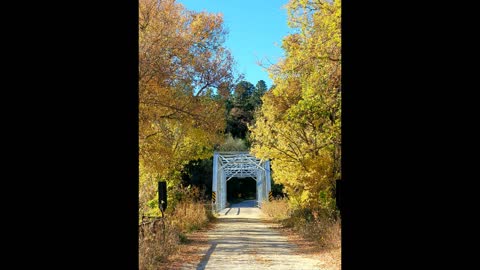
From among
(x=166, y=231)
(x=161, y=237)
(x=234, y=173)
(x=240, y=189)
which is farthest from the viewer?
(x=240, y=189)

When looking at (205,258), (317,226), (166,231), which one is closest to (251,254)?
(205,258)

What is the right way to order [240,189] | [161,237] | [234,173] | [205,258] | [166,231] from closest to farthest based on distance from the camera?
1. [205,258]
2. [161,237]
3. [166,231]
4. [234,173]
5. [240,189]

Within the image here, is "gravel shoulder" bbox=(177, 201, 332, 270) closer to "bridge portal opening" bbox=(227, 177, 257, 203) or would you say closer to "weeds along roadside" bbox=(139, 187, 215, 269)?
"weeds along roadside" bbox=(139, 187, 215, 269)

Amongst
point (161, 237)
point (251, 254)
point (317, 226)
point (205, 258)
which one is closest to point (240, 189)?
point (317, 226)

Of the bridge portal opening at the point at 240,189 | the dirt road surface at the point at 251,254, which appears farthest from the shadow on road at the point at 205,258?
the bridge portal opening at the point at 240,189

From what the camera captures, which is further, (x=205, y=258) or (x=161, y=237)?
(x=161, y=237)

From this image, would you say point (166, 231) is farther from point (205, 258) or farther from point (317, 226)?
point (317, 226)

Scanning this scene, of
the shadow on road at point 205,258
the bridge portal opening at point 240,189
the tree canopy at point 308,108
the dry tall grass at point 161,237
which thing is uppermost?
the tree canopy at point 308,108

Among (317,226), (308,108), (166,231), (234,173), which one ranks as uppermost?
(308,108)

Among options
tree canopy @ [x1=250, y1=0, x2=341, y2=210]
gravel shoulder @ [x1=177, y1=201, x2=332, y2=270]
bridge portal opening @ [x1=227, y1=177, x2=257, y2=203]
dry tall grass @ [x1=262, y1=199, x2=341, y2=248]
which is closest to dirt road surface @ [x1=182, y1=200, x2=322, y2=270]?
gravel shoulder @ [x1=177, y1=201, x2=332, y2=270]

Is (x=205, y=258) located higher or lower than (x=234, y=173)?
lower

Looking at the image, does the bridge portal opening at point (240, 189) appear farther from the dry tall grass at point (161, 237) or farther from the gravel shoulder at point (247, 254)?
the gravel shoulder at point (247, 254)
